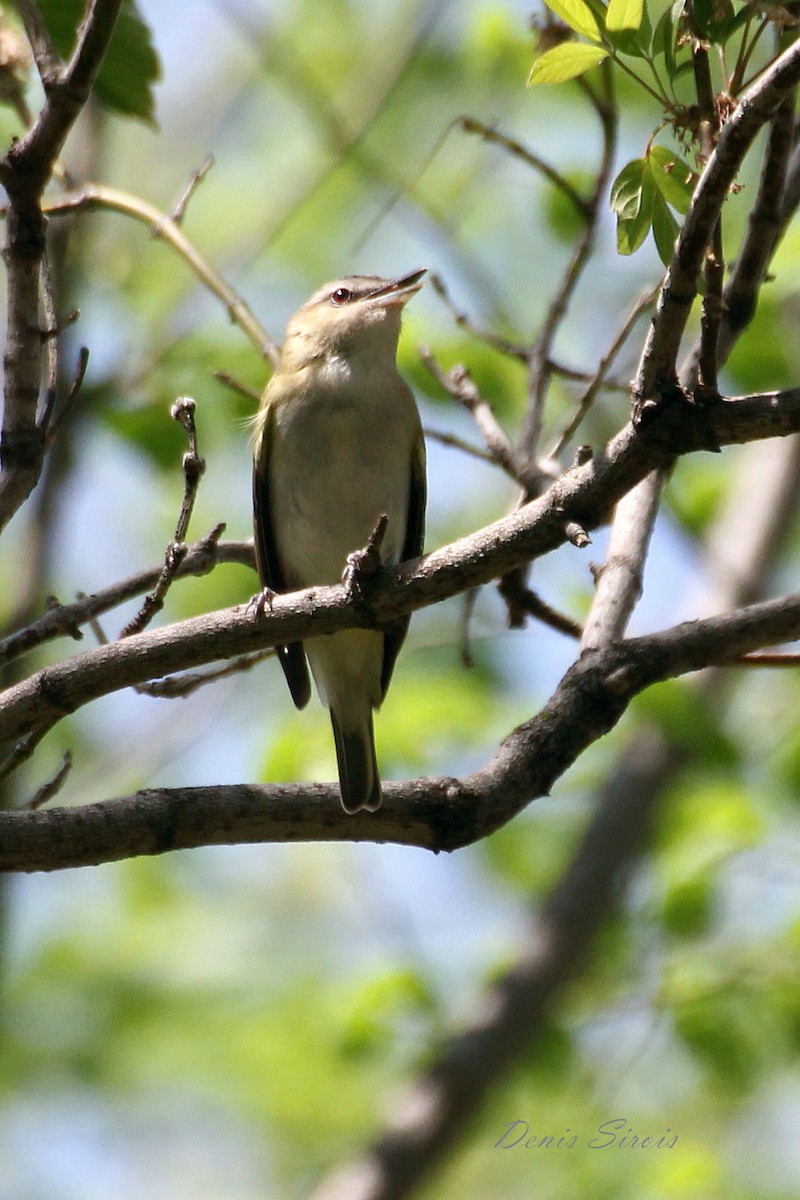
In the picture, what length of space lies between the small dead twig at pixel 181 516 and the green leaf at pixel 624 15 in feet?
4.35

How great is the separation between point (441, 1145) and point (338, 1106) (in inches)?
72.9

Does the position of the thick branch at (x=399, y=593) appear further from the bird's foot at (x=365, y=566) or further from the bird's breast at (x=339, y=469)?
the bird's breast at (x=339, y=469)

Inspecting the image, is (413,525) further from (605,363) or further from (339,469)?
(605,363)

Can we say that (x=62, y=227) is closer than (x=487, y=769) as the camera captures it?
No

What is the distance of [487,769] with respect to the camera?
3.44m

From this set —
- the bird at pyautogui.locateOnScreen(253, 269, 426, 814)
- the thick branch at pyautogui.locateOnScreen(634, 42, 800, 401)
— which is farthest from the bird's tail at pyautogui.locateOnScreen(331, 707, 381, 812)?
the thick branch at pyautogui.locateOnScreen(634, 42, 800, 401)

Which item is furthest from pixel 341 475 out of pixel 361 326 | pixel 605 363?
pixel 605 363

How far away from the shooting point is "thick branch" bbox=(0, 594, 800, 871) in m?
3.18

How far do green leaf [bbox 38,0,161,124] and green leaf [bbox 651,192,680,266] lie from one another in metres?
2.05

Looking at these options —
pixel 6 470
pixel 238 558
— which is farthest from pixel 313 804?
pixel 238 558

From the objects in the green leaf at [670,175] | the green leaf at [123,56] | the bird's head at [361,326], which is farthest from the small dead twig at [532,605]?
the bird's head at [361,326]

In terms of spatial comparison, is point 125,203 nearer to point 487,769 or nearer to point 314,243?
point 487,769

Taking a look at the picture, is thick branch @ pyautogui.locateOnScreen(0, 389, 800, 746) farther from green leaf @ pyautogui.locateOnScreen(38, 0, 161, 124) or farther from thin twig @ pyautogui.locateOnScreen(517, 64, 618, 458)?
green leaf @ pyautogui.locateOnScreen(38, 0, 161, 124)

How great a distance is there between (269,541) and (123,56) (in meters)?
2.42
